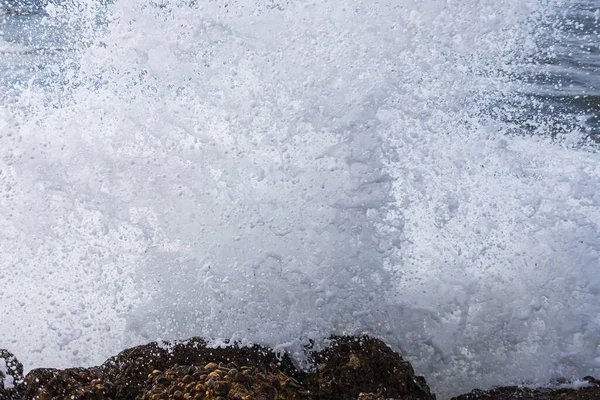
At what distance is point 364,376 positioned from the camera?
2.30m

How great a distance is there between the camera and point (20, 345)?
121 inches

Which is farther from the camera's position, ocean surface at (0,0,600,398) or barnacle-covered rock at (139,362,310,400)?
ocean surface at (0,0,600,398)

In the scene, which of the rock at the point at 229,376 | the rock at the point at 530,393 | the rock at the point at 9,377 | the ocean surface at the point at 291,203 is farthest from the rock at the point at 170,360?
the rock at the point at 530,393

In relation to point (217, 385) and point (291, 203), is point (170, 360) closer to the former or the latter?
point (217, 385)

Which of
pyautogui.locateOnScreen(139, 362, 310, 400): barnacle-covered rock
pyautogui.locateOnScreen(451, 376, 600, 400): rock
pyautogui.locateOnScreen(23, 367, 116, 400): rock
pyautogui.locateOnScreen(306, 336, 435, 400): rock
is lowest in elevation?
pyautogui.locateOnScreen(451, 376, 600, 400): rock

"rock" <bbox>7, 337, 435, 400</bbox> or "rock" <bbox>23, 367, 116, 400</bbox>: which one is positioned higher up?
"rock" <bbox>23, 367, 116, 400</bbox>

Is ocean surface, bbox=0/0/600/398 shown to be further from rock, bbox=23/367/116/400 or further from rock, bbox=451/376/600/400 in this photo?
rock, bbox=23/367/116/400

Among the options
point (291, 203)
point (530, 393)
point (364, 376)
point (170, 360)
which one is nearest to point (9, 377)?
point (170, 360)

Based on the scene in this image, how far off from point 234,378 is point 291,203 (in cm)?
186

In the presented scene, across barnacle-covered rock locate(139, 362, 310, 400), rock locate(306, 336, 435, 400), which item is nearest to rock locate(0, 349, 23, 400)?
barnacle-covered rock locate(139, 362, 310, 400)

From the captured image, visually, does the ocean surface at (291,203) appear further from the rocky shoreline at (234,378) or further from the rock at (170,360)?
the rocky shoreline at (234,378)

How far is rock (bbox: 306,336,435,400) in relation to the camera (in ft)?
7.38

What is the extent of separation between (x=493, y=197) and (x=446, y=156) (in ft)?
1.28

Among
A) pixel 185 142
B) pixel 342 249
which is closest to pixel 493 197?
pixel 342 249
